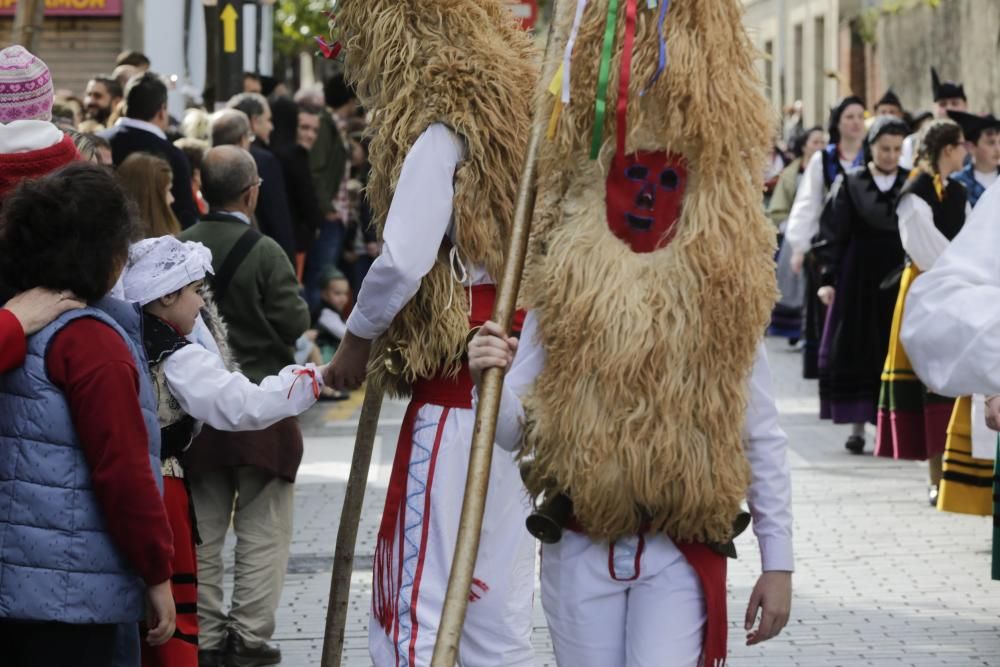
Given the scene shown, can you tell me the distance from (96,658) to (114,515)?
36 centimetres

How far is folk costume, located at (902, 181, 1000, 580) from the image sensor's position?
10.2ft

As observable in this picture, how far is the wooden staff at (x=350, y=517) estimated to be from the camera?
17.3ft

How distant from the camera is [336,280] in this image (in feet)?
49.6

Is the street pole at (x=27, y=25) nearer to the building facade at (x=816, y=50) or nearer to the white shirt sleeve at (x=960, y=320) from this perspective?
the white shirt sleeve at (x=960, y=320)

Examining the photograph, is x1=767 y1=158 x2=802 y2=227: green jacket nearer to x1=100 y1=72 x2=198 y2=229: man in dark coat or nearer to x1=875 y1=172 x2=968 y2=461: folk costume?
x1=875 y1=172 x2=968 y2=461: folk costume

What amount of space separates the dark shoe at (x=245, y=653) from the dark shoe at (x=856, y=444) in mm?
6257

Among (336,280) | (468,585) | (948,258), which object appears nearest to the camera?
(948,258)

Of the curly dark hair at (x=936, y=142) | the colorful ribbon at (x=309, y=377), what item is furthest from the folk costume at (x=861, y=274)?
the colorful ribbon at (x=309, y=377)

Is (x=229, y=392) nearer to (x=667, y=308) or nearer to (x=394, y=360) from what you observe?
(x=394, y=360)

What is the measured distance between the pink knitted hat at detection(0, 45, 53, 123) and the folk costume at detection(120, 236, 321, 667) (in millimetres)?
489

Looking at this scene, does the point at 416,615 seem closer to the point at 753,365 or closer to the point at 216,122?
the point at 753,365

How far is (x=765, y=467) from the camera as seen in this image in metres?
3.95

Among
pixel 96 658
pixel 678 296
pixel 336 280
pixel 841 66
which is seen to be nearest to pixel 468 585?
pixel 678 296

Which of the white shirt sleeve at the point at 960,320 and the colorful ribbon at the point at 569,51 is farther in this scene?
the colorful ribbon at the point at 569,51
